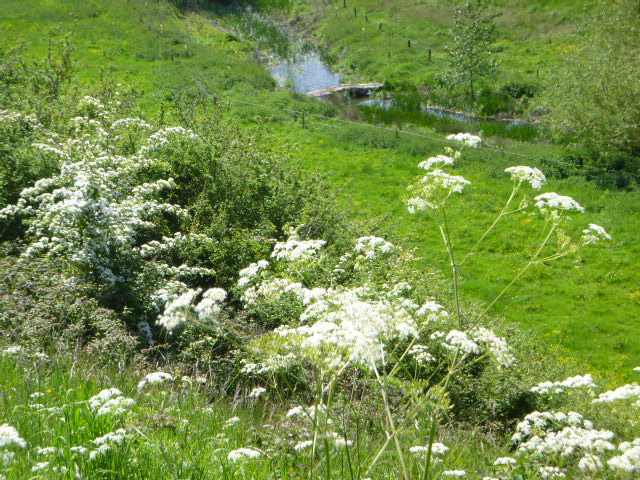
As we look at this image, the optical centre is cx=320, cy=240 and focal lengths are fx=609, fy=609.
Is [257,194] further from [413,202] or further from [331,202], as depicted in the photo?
[413,202]

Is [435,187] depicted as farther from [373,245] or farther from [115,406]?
[115,406]

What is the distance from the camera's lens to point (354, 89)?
123 ft

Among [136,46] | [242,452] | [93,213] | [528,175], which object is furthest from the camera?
[136,46]

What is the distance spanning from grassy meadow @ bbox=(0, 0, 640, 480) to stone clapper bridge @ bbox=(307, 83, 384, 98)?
4197 mm

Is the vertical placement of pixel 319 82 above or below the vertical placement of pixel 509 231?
above

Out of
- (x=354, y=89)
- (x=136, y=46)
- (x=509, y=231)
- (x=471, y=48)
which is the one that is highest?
(x=471, y=48)

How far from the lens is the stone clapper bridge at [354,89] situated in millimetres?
36594

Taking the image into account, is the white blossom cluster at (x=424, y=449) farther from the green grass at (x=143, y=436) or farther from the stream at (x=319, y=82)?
the stream at (x=319, y=82)

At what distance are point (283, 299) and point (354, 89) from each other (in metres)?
29.4

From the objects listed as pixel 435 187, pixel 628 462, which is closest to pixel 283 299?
pixel 435 187

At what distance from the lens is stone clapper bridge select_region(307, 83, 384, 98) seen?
120ft

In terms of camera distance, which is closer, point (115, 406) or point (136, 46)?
point (115, 406)

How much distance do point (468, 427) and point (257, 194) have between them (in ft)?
27.4

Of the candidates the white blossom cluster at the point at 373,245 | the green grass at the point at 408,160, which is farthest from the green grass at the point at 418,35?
the white blossom cluster at the point at 373,245
